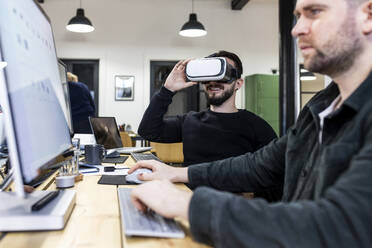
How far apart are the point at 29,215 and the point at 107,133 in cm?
157

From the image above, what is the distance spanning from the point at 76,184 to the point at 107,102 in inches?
207

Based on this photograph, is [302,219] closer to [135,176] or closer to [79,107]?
[135,176]

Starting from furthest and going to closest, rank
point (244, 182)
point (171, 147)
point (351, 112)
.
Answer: point (171, 147) < point (244, 182) < point (351, 112)

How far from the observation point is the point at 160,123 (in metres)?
1.93

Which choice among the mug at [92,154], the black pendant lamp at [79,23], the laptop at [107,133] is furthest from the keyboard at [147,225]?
the black pendant lamp at [79,23]

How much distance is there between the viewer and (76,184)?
1113mm

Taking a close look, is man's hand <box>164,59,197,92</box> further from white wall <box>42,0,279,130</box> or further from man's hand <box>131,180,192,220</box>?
white wall <box>42,0,279,130</box>

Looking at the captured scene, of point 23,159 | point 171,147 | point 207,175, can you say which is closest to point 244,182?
point 207,175

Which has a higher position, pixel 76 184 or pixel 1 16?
pixel 1 16

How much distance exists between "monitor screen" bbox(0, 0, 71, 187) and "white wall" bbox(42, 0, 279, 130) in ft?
17.9

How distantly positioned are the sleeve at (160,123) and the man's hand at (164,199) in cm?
119

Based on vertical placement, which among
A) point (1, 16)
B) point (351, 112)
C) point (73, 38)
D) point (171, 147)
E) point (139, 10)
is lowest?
point (171, 147)

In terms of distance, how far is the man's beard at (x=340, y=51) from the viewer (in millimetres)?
696

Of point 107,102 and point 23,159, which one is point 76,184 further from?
point 107,102
